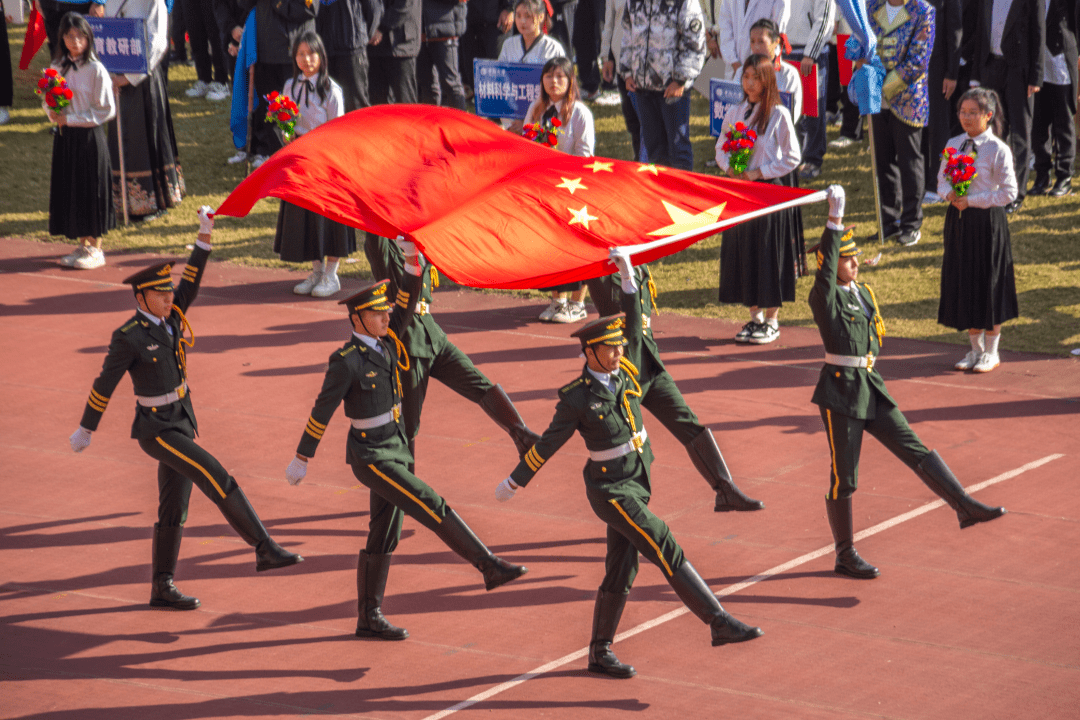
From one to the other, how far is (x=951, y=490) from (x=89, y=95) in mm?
10008

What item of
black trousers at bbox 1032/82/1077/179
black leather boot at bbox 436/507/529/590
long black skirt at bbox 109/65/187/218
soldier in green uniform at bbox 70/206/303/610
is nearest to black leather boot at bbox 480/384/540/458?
black leather boot at bbox 436/507/529/590

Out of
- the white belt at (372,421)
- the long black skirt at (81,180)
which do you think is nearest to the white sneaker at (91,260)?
the long black skirt at (81,180)

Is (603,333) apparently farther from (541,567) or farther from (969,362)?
(969,362)

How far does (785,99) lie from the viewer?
1307 centimetres

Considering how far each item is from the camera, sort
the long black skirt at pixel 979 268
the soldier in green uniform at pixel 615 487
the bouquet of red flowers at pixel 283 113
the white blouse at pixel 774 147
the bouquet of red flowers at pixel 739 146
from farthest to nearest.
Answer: the bouquet of red flowers at pixel 283 113 → the white blouse at pixel 774 147 → the bouquet of red flowers at pixel 739 146 → the long black skirt at pixel 979 268 → the soldier in green uniform at pixel 615 487

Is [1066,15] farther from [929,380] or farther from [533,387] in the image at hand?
[533,387]

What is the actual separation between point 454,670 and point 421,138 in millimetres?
3682

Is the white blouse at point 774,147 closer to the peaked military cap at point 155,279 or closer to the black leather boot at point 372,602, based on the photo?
the peaked military cap at point 155,279

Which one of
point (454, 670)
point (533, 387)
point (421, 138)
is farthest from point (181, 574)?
point (533, 387)

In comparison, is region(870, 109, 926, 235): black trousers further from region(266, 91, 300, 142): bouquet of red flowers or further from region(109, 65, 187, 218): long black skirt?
region(109, 65, 187, 218): long black skirt

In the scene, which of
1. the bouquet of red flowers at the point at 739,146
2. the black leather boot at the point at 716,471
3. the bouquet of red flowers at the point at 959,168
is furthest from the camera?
the bouquet of red flowers at the point at 739,146

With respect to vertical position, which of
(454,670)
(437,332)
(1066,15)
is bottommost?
(454,670)

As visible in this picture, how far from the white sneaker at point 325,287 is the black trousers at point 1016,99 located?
7.11m

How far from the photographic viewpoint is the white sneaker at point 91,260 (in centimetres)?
1516
